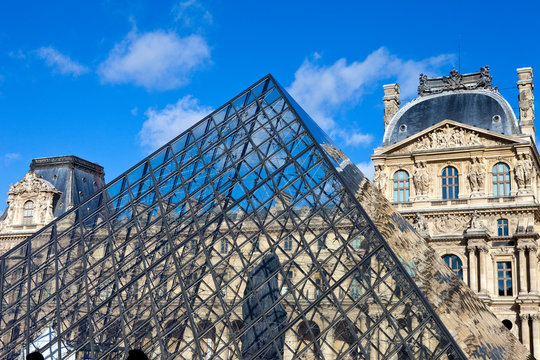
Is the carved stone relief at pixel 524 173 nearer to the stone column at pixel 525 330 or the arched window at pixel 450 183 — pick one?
the arched window at pixel 450 183

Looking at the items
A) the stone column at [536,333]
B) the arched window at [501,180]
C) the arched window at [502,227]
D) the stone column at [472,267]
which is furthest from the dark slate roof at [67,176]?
the stone column at [536,333]

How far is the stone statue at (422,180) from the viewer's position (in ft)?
131

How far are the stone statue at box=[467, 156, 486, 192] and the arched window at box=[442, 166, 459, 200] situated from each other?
85 cm

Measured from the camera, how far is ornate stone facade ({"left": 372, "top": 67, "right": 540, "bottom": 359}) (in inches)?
1433

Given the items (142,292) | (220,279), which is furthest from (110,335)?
(220,279)

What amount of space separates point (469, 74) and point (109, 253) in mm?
30495

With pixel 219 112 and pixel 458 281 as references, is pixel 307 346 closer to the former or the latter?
pixel 458 281

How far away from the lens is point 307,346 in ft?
44.4

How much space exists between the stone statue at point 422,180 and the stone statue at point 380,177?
5.03 feet

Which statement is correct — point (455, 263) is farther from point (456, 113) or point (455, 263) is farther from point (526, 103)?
point (526, 103)

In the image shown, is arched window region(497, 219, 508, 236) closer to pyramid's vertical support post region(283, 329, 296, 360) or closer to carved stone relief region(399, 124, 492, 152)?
carved stone relief region(399, 124, 492, 152)

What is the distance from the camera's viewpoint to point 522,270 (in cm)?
3628

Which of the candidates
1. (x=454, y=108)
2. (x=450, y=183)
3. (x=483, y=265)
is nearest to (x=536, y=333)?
(x=483, y=265)

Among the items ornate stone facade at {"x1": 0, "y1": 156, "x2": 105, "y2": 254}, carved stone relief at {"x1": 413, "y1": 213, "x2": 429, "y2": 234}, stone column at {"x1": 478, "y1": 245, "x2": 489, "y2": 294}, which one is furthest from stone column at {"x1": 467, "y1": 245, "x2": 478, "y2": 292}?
ornate stone facade at {"x1": 0, "y1": 156, "x2": 105, "y2": 254}
